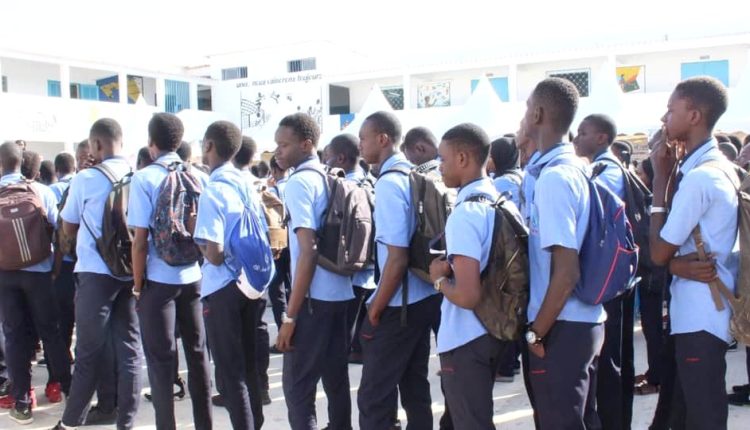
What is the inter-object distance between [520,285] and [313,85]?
106 ft

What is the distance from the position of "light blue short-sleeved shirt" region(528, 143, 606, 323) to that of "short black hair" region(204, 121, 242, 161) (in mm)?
1953

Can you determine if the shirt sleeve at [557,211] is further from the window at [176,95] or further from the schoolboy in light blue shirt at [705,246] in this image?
the window at [176,95]

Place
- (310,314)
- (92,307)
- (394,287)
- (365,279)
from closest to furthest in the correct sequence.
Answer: (394,287), (310,314), (92,307), (365,279)

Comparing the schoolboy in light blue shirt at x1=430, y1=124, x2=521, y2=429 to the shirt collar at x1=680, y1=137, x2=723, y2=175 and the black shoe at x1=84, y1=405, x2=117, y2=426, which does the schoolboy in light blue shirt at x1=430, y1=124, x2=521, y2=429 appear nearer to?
the shirt collar at x1=680, y1=137, x2=723, y2=175

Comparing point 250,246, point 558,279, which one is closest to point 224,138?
point 250,246

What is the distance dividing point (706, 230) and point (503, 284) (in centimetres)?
88

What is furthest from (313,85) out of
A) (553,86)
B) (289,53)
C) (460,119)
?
(553,86)

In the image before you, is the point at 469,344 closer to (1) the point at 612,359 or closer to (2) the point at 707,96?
(1) the point at 612,359

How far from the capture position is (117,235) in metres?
4.07

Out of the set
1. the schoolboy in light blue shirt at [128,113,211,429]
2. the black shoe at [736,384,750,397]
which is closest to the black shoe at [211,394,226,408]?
the schoolboy in light blue shirt at [128,113,211,429]

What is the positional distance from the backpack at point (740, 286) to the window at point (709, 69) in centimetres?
2621

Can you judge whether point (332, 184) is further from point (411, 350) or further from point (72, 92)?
point (72, 92)

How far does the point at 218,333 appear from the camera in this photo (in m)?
3.64

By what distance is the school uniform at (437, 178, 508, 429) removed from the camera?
255 cm
